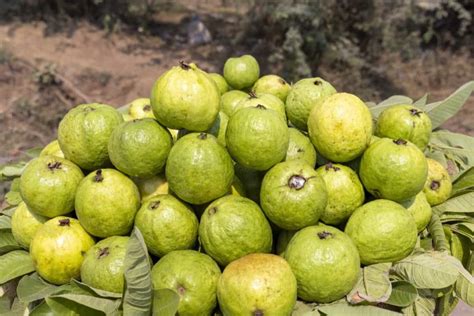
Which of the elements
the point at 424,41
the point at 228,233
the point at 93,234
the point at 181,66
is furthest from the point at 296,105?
the point at 424,41

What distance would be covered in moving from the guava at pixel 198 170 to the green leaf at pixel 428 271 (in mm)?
870

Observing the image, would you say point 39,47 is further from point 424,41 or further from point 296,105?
point 296,105

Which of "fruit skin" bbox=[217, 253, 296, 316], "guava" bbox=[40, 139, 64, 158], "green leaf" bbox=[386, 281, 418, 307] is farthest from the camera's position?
"guava" bbox=[40, 139, 64, 158]

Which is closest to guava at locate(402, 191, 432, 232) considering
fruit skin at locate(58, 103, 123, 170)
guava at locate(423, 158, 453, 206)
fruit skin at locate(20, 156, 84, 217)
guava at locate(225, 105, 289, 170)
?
guava at locate(423, 158, 453, 206)

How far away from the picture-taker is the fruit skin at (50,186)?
2.19 metres

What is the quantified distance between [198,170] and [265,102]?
30.1 inches

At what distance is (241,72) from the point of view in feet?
10.3

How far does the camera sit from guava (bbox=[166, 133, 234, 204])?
6.68ft

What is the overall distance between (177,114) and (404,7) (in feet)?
30.0

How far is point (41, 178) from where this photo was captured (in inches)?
86.7

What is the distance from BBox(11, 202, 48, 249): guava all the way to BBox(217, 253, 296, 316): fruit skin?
1.03 metres

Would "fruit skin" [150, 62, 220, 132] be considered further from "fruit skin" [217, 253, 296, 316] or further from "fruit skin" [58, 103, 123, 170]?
"fruit skin" [217, 253, 296, 316]

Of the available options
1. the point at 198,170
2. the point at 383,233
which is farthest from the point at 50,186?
the point at 383,233

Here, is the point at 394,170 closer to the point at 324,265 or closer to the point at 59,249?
the point at 324,265
